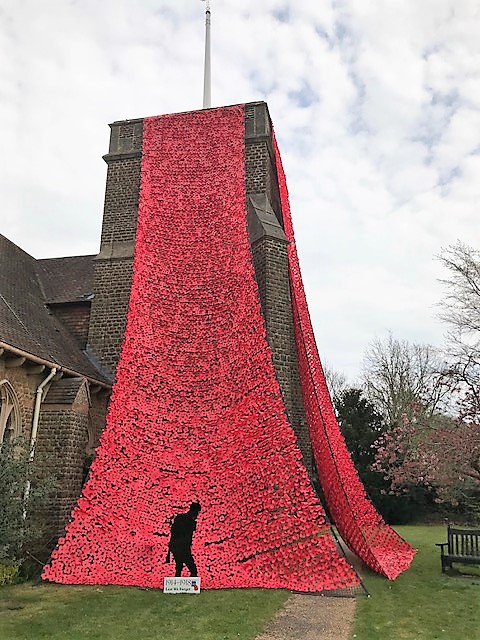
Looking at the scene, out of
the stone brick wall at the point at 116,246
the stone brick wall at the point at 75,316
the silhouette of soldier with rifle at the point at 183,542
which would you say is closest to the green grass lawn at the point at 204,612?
the silhouette of soldier with rifle at the point at 183,542

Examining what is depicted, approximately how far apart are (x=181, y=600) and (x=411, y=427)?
6042 millimetres

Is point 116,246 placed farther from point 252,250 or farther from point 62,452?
point 62,452

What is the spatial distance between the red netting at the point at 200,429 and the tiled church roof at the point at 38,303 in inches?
66.2

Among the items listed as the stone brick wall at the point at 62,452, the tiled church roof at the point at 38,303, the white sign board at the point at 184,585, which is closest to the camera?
the white sign board at the point at 184,585

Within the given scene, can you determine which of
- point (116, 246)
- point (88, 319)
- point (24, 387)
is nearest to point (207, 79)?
point (116, 246)

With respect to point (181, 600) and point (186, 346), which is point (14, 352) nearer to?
point (186, 346)

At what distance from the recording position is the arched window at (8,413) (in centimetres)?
988

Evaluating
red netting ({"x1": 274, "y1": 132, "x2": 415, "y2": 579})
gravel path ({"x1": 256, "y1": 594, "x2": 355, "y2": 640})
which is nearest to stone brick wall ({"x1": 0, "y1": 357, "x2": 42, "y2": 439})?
red netting ({"x1": 274, "y1": 132, "x2": 415, "y2": 579})

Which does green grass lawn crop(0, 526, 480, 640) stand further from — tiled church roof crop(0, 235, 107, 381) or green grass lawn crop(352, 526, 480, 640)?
tiled church roof crop(0, 235, 107, 381)

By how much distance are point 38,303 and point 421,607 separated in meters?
10.8

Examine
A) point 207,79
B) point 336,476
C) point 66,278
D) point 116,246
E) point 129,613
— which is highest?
point 207,79

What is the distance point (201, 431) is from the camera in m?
10.8

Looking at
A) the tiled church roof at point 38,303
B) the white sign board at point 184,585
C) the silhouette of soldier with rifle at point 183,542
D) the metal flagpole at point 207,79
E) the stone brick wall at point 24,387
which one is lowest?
the white sign board at point 184,585

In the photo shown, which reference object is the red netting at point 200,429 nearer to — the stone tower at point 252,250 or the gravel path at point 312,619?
the gravel path at point 312,619
